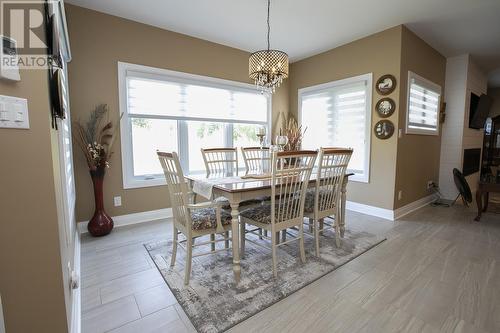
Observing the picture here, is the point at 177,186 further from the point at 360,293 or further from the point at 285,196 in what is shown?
the point at 360,293

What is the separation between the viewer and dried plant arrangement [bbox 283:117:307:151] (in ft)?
14.2

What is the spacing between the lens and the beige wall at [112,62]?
2775 mm

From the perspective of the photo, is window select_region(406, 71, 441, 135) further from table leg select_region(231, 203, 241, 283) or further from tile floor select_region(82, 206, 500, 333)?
table leg select_region(231, 203, 241, 283)

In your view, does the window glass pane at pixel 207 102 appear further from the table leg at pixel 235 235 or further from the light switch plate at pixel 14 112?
the light switch plate at pixel 14 112

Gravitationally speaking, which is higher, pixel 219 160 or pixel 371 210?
pixel 219 160

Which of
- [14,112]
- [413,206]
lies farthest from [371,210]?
[14,112]

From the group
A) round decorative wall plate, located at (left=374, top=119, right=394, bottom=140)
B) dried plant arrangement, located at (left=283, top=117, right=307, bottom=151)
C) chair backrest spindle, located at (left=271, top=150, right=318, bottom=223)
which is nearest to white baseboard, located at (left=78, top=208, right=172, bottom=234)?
chair backrest spindle, located at (left=271, top=150, right=318, bottom=223)

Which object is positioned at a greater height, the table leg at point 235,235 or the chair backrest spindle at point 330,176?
the chair backrest spindle at point 330,176

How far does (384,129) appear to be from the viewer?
348 centimetres

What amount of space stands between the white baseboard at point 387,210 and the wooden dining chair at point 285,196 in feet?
6.73

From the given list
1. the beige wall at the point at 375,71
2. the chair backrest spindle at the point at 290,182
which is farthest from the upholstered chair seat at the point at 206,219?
the beige wall at the point at 375,71

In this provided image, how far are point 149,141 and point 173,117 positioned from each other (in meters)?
0.50

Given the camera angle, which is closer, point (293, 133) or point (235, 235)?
point (235, 235)

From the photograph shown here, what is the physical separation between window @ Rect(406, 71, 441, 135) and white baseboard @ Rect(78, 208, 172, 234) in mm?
3885
